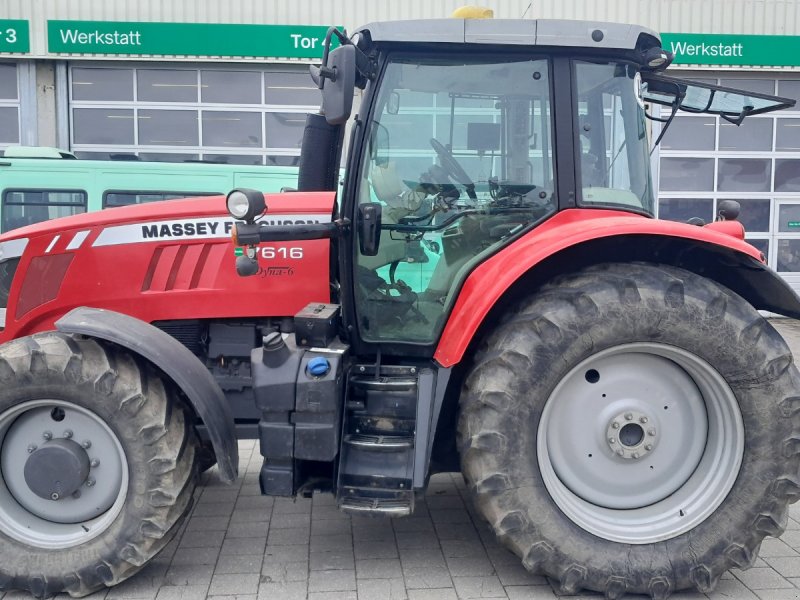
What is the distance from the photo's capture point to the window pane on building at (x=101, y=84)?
505 inches

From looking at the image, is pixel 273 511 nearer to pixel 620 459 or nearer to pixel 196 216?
pixel 196 216

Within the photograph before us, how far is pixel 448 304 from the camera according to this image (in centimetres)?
349

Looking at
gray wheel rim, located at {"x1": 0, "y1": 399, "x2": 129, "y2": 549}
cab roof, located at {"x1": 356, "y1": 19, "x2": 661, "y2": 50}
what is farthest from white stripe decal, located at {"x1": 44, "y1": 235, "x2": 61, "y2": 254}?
cab roof, located at {"x1": 356, "y1": 19, "x2": 661, "y2": 50}

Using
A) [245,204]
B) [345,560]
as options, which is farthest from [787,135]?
[245,204]

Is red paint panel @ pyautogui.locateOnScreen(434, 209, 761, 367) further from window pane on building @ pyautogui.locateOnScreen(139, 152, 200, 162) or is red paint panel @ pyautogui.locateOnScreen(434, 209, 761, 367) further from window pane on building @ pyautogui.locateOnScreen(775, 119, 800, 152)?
window pane on building @ pyautogui.locateOnScreen(775, 119, 800, 152)

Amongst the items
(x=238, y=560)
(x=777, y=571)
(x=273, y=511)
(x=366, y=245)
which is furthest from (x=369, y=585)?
(x=777, y=571)

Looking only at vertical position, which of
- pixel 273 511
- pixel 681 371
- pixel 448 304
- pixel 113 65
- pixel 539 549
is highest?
pixel 113 65

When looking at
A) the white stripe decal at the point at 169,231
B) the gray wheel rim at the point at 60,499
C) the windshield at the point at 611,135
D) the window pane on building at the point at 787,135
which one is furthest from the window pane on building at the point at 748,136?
the gray wheel rim at the point at 60,499

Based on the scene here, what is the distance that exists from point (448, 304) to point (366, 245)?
450 millimetres

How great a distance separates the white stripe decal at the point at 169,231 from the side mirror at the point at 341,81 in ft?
2.66

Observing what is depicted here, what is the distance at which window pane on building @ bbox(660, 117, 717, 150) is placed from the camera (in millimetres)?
13562

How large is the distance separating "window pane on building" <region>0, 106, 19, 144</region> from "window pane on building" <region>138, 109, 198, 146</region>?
196 cm

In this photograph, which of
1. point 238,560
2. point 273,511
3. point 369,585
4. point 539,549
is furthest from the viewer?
point 273,511

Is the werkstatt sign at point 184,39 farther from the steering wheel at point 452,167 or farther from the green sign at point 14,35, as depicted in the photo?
the steering wheel at point 452,167
